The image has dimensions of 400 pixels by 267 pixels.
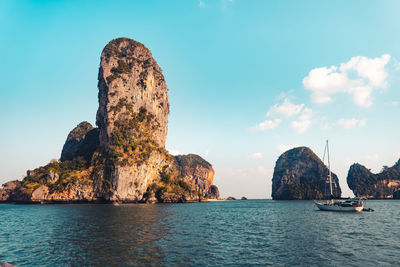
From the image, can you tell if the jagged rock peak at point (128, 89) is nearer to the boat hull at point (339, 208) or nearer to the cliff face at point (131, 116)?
the cliff face at point (131, 116)

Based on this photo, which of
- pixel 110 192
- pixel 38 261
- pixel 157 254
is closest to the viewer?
pixel 38 261

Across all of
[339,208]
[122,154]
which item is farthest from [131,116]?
[339,208]

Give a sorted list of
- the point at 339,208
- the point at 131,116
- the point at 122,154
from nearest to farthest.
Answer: the point at 339,208, the point at 122,154, the point at 131,116

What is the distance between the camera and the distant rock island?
4530 inches

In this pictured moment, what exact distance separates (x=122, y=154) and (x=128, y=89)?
47025 millimetres

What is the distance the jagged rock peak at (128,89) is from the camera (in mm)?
135475

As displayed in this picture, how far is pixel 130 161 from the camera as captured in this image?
11794 cm

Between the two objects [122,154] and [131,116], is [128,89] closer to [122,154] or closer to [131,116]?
[131,116]

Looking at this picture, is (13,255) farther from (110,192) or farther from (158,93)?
(158,93)

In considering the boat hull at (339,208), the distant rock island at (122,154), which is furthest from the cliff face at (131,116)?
the boat hull at (339,208)

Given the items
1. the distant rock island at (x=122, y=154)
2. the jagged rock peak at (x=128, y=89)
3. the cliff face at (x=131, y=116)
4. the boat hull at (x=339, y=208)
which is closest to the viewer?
the boat hull at (x=339, y=208)

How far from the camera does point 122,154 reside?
119 metres

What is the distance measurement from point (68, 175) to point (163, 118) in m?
68.6

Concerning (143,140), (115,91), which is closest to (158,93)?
(115,91)
